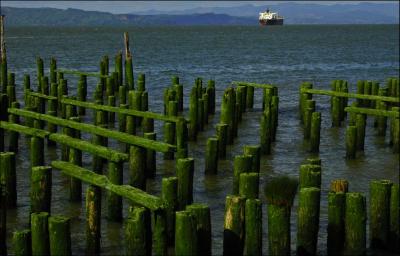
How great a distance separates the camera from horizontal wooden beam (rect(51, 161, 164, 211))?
1038 cm

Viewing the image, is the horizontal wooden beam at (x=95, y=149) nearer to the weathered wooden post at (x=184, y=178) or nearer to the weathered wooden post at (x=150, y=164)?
the weathered wooden post at (x=184, y=178)

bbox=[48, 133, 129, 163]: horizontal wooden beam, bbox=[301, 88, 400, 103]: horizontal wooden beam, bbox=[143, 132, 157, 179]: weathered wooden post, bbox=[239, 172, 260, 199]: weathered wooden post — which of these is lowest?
bbox=[143, 132, 157, 179]: weathered wooden post

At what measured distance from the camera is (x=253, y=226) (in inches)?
414

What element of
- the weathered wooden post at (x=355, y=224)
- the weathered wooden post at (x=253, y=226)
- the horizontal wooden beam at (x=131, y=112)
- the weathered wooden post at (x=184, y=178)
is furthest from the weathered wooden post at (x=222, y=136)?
the weathered wooden post at (x=253, y=226)

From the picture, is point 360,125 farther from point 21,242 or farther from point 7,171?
point 21,242

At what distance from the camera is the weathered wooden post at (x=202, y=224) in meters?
10.4

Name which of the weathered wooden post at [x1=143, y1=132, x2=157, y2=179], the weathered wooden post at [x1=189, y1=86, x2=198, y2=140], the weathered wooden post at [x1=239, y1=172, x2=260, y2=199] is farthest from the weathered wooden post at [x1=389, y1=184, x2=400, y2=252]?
the weathered wooden post at [x1=189, y1=86, x2=198, y2=140]

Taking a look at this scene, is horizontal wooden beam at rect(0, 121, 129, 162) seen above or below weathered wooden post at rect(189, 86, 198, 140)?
above

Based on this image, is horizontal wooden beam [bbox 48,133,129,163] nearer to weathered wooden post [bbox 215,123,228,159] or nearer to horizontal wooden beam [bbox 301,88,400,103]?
weathered wooden post [bbox 215,123,228,159]

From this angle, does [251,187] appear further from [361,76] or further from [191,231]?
[361,76]

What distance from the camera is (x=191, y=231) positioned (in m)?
9.72

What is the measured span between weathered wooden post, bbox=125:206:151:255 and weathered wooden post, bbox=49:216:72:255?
2.88ft

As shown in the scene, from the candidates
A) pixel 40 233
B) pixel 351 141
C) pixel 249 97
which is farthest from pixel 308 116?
pixel 40 233

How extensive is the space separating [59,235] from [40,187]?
276 cm
